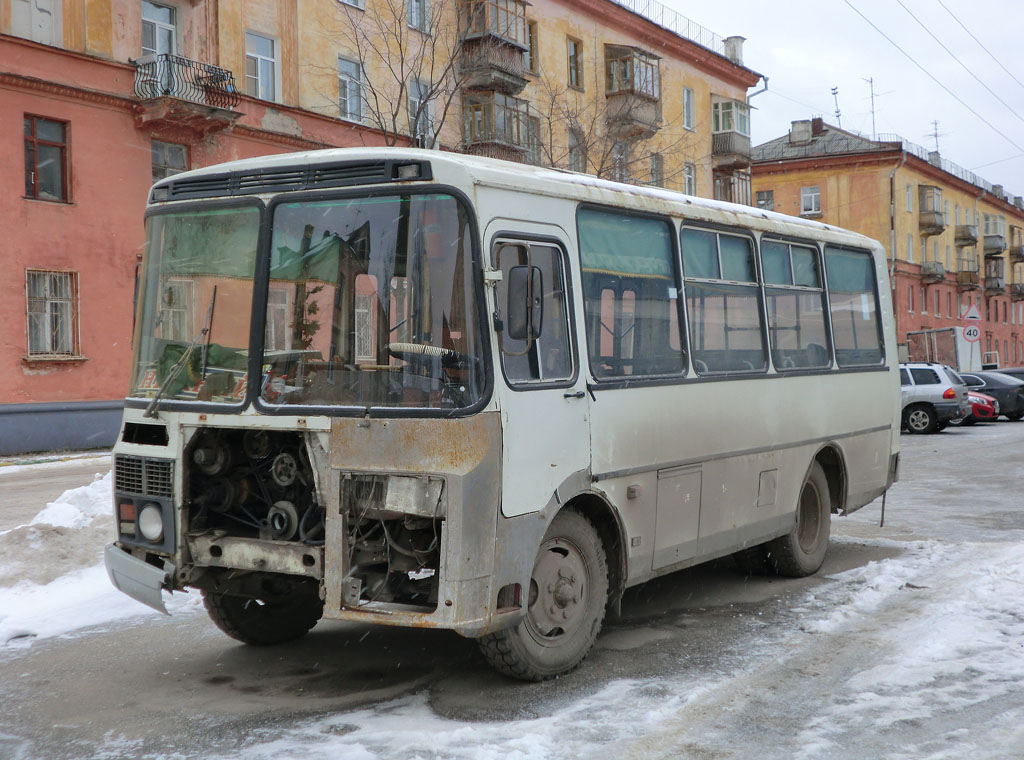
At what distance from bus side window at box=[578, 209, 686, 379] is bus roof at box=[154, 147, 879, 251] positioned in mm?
120

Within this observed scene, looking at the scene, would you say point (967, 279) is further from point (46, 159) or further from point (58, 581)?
point (58, 581)

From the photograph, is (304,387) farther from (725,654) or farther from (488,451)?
(725,654)

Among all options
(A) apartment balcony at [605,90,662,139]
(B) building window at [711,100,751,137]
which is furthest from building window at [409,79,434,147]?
(B) building window at [711,100,751,137]

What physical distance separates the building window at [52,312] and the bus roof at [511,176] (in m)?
17.4

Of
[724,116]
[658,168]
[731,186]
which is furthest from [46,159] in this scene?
[731,186]

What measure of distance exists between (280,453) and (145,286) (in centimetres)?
142

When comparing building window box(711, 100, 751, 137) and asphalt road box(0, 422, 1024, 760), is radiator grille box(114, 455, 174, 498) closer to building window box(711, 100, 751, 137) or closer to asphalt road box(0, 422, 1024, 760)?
asphalt road box(0, 422, 1024, 760)

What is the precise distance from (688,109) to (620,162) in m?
12.3

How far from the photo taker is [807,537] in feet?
30.1

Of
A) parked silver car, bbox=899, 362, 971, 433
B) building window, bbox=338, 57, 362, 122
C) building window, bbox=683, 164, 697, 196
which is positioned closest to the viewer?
parked silver car, bbox=899, 362, 971, 433

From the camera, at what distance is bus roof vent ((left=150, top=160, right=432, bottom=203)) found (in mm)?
5566

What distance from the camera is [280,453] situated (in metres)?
5.86

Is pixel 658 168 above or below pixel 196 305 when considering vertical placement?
above

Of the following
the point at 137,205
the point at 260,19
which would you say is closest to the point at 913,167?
the point at 260,19
